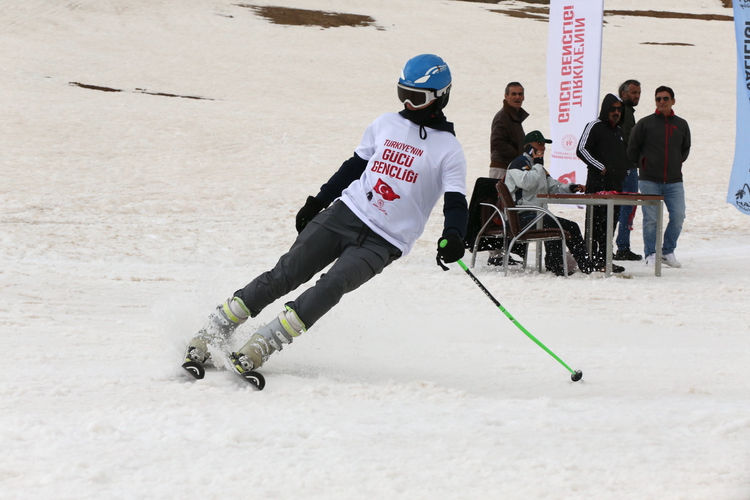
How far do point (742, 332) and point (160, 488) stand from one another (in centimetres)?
447

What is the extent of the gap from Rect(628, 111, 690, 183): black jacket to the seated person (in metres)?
0.93

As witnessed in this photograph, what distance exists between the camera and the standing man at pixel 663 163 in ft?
27.8

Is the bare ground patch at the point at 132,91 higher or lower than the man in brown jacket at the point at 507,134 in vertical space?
higher

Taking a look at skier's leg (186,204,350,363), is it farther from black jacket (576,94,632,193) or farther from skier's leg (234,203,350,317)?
black jacket (576,94,632,193)

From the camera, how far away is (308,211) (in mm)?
4352

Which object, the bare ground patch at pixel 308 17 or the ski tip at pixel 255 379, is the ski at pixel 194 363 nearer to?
the ski tip at pixel 255 379

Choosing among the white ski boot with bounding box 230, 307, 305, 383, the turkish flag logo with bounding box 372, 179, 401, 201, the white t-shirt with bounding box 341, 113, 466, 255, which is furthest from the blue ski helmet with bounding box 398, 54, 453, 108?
the white ski boot with bounding box 230, 307, 305, 383

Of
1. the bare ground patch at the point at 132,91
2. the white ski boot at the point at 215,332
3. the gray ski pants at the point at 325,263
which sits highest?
the bare ground patch at the point at 132,91

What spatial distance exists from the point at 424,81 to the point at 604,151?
4718mm

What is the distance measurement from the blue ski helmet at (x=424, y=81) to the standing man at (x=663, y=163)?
514 centimetres

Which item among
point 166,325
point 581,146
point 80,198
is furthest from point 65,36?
point 166,325

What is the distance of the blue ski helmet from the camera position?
405cm

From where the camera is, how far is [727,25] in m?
40.4

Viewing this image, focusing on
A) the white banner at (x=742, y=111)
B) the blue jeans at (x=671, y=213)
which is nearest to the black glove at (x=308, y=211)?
the white banner at (x=742, y=111)
